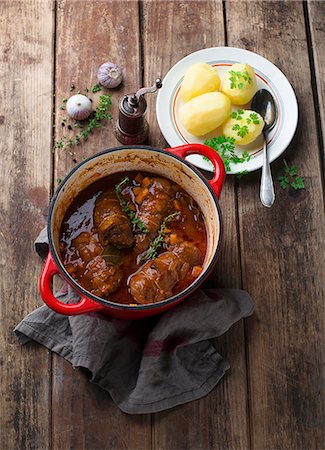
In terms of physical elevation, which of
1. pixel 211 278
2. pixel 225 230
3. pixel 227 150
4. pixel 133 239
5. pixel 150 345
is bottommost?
pixel 150 345

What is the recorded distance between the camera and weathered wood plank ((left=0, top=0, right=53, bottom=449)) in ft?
6.22

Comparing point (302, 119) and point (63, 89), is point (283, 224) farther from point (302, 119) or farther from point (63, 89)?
point (63, 89)

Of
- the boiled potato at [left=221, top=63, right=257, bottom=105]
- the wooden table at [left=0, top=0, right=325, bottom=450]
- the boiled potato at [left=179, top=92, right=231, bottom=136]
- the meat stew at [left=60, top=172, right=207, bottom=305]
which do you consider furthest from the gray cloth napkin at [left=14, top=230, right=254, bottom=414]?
the boiled potato at [left=221, top=63, right=257, bottom=105]

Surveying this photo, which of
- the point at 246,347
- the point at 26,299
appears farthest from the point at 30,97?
the point at 246,347

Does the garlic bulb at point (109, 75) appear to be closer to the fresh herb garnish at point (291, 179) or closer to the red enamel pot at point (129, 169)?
the red enamel pot at point (129, 169)

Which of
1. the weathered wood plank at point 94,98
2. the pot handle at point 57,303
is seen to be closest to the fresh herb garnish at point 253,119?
the weathered wood plank at point 94,98

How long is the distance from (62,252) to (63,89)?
0.65 metres

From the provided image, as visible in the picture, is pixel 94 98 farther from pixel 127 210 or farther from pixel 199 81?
pixel 127 210

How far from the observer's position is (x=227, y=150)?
6.55ft

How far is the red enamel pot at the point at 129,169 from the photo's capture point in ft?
5.25

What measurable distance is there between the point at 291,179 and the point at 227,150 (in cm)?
24

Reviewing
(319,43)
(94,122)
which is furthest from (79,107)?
(319,43)

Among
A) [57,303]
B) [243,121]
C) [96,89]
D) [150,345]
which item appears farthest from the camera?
[96,89]

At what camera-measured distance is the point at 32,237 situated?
6.55ft
